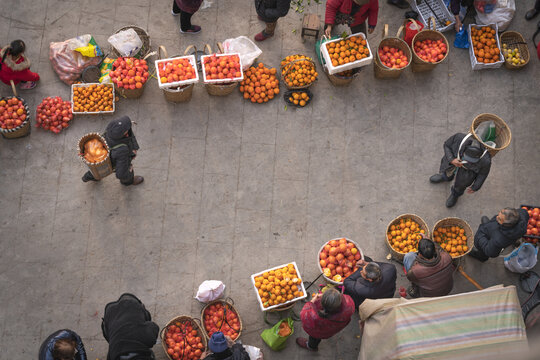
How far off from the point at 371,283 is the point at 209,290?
2.37 metres

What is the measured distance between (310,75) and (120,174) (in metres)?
3.56

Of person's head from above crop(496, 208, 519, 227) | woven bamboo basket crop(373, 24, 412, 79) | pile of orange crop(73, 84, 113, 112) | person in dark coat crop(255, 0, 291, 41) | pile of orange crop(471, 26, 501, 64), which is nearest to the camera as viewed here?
person's head from above crop(496, 208, 519, 227)

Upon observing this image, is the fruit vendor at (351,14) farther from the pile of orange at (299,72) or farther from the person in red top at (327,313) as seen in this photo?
the person in red top at (327,313)

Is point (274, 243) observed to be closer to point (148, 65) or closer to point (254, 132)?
point (254, 132)

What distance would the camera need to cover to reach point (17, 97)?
8.84 metres

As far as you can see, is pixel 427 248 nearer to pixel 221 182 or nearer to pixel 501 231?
pixel 501 231

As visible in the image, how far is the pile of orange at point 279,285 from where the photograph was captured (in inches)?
314

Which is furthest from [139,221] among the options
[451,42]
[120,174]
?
[451,42]

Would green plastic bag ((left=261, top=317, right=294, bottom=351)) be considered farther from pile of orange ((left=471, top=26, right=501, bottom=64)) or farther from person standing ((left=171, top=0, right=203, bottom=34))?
pile of orange ((left=471, top=26, right=501, bottom=64))

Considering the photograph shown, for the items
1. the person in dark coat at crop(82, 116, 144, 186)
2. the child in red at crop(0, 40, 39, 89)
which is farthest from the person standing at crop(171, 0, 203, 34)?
the child in red at crop(0, 40, 39, 89)

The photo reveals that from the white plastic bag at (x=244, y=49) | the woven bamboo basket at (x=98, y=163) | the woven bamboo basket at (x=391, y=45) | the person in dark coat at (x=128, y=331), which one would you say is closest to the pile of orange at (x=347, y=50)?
the woven bamboo basket at (x=391, y=45)

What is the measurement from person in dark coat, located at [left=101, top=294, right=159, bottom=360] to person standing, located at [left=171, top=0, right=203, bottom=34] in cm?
480

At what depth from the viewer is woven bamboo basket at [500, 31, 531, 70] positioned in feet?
32.4

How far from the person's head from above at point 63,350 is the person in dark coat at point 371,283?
348 centimetres
